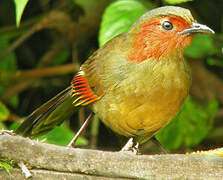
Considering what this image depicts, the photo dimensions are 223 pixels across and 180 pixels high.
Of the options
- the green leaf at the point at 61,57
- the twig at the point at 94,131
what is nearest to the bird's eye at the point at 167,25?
the twig at the point at 94,131

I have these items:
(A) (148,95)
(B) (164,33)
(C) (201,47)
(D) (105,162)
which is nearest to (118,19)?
(B) (164,33)

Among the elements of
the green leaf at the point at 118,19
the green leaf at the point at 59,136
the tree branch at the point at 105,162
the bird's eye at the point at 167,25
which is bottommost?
the green leaf at the point at 59,136

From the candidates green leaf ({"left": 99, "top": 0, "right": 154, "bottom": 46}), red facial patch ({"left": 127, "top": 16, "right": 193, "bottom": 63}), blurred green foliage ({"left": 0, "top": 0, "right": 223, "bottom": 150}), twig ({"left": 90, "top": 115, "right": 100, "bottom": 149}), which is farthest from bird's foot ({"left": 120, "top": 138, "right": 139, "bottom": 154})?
twig ({"left": 90, "top": 115, "right": 100, "bottom": 149})

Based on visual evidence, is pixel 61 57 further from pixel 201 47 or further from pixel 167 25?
pixel 167 25

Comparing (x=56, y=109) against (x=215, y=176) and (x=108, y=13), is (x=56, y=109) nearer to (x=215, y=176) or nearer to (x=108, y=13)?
(x=108, y=13)

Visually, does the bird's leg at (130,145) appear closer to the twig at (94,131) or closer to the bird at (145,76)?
the bird at (145,76)

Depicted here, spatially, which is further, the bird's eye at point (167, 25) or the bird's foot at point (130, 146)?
the bird's eye at point (167, 25)

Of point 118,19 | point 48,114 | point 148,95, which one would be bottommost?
point 48,114
